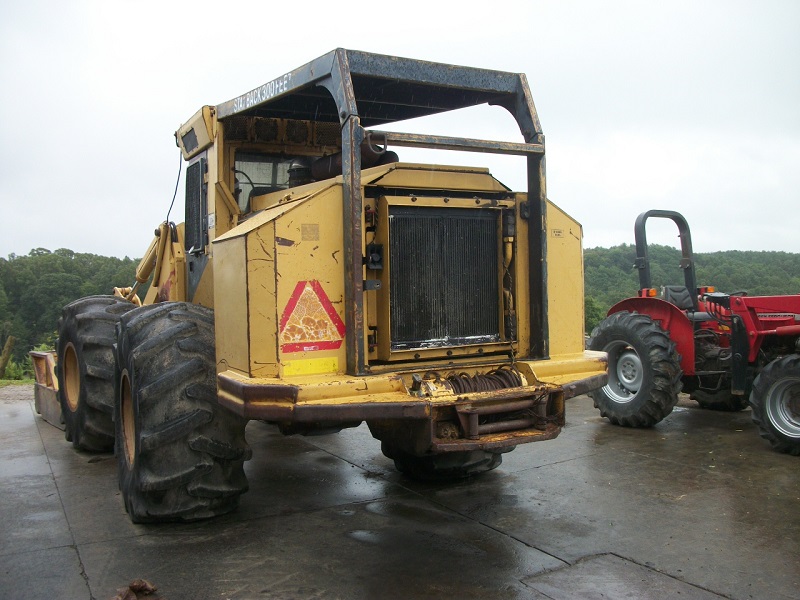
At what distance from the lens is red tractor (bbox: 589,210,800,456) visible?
6.79m

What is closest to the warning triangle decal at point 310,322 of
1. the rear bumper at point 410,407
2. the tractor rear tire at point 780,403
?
the rear bumper at point 410,407

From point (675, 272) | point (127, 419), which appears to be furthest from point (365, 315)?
point (675, 272)

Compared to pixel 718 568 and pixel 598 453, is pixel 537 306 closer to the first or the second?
pixel 718 568

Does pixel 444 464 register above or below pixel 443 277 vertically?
below

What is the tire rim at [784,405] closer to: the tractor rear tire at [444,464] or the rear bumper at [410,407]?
the tractor rear tire at [444,464]

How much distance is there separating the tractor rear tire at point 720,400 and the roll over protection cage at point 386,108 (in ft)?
15.6

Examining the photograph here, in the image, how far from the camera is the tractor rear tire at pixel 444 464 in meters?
5.84

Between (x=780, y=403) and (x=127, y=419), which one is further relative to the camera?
(x=780, y=403)

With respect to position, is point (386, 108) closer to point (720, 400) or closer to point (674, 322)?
point (674, 322)

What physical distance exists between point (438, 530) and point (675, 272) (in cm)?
1275

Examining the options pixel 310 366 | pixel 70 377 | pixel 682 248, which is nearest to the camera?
pixel 310 366

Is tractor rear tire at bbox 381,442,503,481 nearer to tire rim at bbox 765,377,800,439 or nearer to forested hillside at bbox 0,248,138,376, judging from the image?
tire rim at bbox 765,377,800,439

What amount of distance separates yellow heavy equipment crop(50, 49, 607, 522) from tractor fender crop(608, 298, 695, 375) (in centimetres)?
349

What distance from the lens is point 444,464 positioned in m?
5.83
